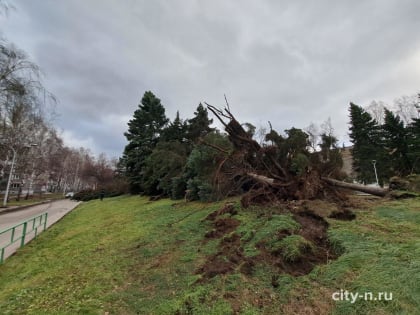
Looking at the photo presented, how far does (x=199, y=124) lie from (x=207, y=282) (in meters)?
21.1

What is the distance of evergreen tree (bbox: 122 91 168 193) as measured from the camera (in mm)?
24062

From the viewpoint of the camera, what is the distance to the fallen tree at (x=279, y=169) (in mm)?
7574

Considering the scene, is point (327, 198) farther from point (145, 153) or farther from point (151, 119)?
point (151, 119)

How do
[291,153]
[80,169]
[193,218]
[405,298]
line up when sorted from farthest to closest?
[80,169] < [291,153] < [193,218] < [405,298]

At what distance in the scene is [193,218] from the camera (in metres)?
8.24

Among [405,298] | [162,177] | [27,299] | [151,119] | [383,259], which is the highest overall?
[151,119]

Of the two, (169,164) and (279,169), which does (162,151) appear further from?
(279,169)

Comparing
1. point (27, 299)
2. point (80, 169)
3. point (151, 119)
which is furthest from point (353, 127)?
point (80, 169)

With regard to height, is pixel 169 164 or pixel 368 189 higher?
pixel 169 164

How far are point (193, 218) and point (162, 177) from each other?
1023 cm

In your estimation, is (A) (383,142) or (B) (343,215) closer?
(B) (343,215)
